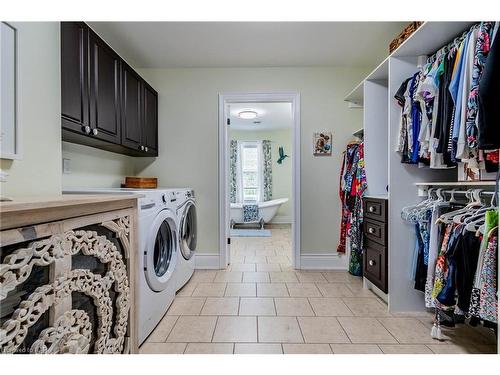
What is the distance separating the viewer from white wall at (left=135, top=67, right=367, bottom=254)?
10.3 ft

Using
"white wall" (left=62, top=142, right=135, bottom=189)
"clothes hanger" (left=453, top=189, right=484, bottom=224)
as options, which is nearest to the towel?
"white wall" (left=62, top=142, right=135, bottom=189)

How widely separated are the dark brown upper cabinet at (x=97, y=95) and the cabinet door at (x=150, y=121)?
31 millimetres

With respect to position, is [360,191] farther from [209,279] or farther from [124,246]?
[124,246]

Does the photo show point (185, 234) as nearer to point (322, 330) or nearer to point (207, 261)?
point (207, 261)

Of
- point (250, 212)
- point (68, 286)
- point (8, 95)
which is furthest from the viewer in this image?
point (250, 212)

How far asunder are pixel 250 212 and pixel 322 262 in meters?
2.82

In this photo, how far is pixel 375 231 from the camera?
223 cm

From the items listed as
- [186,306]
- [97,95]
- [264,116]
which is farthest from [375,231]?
[264,116]

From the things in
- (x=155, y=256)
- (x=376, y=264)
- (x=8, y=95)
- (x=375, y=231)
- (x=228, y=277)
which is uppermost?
(x=8, y=95)

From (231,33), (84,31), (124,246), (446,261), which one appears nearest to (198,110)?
(231,33)

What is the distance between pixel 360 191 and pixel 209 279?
1.78m

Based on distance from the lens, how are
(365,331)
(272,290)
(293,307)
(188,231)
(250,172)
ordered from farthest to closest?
1. (250,172)
2. (188,231)
3. (272,290)
4. (293,307)
5. (365,331)

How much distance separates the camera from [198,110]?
10.5ft
